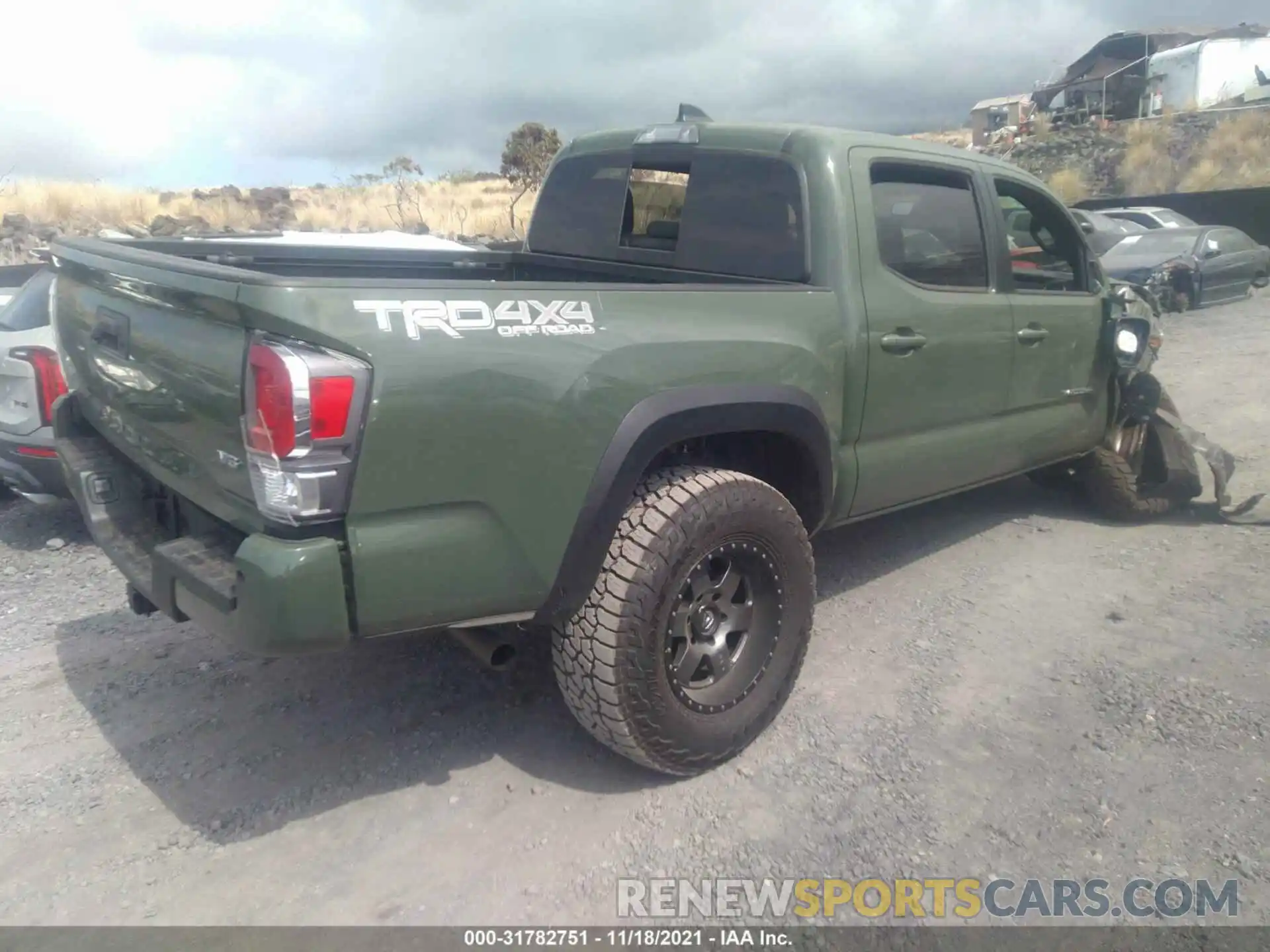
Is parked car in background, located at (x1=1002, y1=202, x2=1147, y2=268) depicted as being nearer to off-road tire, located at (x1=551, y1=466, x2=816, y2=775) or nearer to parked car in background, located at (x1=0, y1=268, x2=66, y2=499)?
off-road tire, located at (x1=551, y1=466, x2=816, y2=775)

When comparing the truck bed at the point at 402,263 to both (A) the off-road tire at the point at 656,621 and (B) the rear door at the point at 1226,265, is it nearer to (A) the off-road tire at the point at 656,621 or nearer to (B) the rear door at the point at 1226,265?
(A) the off-road tire at the point at 656,621

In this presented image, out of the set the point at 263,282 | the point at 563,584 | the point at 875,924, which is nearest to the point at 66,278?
the point at 263,282

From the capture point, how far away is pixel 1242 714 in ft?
11.1

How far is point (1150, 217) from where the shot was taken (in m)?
16.3

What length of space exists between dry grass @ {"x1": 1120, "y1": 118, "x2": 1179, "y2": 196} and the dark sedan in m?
16.0

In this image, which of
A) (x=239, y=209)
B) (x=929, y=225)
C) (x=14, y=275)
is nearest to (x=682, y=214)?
(x=929, y=225)

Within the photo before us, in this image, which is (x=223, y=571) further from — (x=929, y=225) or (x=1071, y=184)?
(x=1071, y=184)

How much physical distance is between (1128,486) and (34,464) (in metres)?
5.63

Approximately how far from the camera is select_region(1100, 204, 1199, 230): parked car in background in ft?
52.9

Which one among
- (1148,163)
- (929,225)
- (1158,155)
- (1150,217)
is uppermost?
(1158,155)

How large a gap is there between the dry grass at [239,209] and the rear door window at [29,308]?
1888 centimetres

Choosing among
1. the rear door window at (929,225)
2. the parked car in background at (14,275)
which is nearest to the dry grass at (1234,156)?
the rear door window at (929,225)

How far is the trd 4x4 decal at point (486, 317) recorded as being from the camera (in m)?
2.35

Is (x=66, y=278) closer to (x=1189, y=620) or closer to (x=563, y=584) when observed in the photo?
(x=563, y=584)
